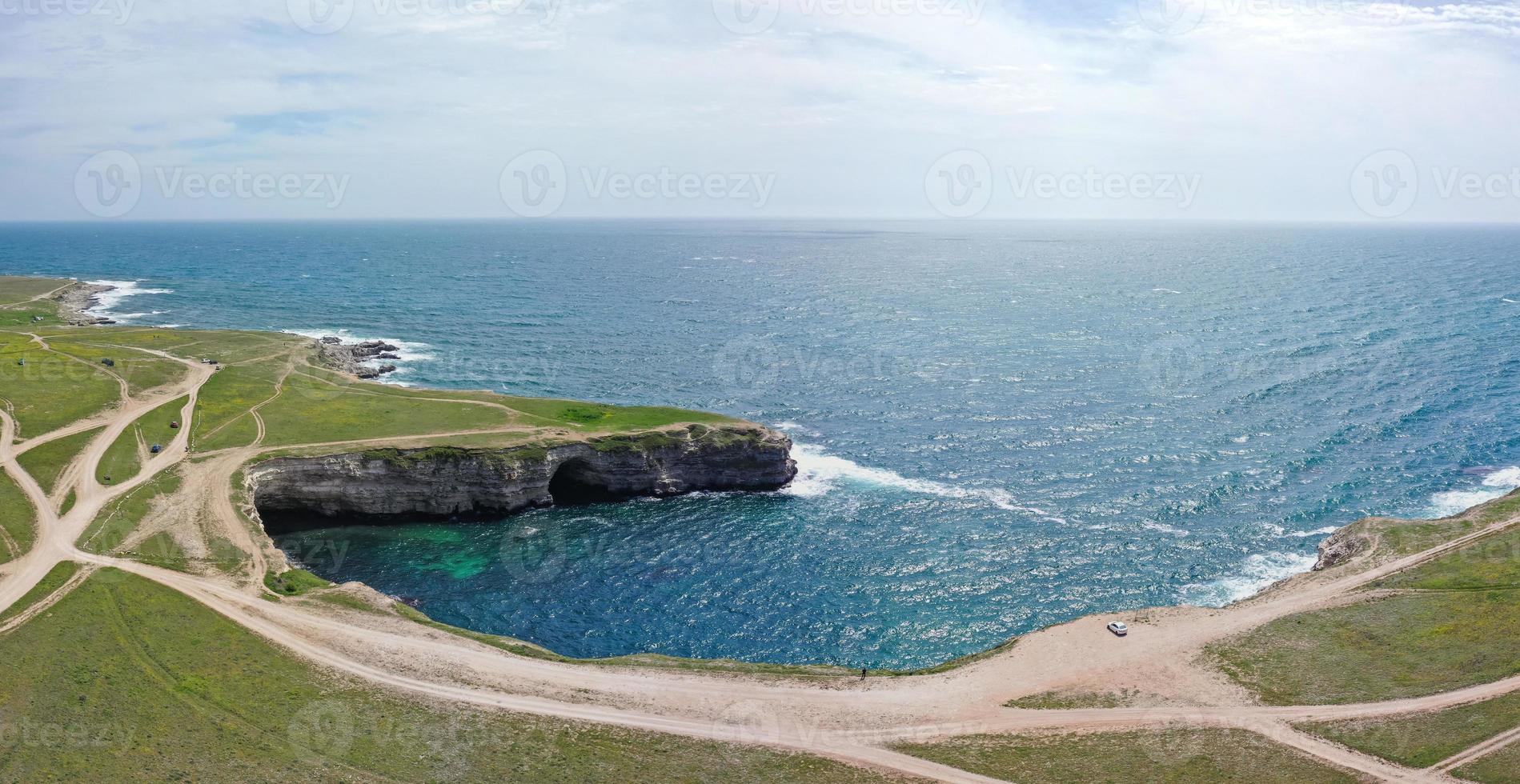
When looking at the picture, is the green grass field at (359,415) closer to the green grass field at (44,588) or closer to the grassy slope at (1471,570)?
the green grass field at (44,588)

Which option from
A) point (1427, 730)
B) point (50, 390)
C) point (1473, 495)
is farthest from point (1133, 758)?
point (50, 390)

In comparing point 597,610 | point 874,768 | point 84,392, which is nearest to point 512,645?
point 597,610

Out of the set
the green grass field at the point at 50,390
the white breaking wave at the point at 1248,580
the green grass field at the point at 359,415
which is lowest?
the white breaking wave at the point at 1248,580

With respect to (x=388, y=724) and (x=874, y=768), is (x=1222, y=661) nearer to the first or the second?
(x=874, y=768)

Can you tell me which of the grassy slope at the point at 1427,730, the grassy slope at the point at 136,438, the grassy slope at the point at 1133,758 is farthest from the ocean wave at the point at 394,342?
the grassy slope at the point at 1427,730

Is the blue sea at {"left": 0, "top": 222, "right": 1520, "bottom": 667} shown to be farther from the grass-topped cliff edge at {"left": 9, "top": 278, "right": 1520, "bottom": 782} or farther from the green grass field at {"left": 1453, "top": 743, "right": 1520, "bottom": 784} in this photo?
the green grass field at {"left": 1453, "top": 743, "right": 1520, "bottom": 784}

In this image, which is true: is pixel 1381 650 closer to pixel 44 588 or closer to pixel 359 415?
pixel 44 588
